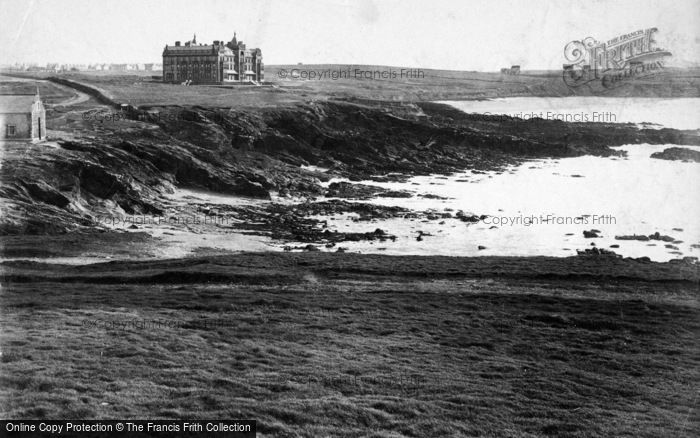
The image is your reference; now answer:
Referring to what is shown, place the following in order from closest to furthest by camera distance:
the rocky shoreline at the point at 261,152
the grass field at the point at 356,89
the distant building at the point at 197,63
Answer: the rocky shoreline at the point at 261,152
the grass field at the point at 356,89
the distant building at the point at 197,63

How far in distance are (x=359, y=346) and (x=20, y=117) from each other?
43.4 meters

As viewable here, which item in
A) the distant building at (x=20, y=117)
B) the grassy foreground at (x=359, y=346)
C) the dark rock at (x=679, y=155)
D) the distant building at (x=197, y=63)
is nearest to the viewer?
the grassy foreground at (x=359, y=346)

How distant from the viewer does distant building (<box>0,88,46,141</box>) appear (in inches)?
2135

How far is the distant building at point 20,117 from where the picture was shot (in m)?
54.2

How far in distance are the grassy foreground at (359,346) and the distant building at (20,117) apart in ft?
75.2

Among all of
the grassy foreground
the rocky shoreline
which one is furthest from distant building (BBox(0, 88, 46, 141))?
the grassy foreground

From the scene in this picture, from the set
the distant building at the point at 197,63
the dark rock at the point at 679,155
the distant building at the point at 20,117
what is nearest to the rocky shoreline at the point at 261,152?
the distant building at the point at 20,117

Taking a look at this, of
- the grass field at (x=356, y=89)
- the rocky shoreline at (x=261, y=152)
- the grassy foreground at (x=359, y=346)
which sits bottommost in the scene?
the grassy foreground at (x=359, y=346)

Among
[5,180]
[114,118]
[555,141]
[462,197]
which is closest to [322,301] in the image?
[5,180]

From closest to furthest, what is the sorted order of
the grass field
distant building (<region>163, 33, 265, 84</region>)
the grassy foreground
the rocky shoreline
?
the grassy foreground, the rocky shoreline, the grass field, distant building (<region>163, 33, 265, 84</region>)

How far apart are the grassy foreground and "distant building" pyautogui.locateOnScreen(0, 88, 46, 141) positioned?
22.9m

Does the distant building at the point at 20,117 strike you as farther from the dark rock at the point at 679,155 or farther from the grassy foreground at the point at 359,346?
the dark rock at the point at 679,155

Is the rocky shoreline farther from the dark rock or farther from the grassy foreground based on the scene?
the grassy foreground

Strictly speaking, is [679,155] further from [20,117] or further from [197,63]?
[197,63]
